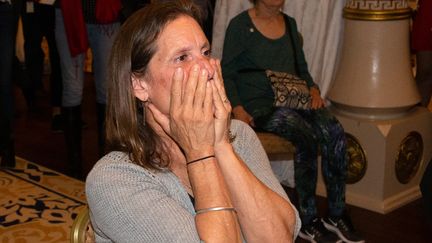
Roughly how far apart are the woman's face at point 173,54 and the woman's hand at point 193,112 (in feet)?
0.28

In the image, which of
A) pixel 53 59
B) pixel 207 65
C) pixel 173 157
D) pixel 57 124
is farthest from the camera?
pixel 57 124

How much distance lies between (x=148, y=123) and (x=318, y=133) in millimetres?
1712

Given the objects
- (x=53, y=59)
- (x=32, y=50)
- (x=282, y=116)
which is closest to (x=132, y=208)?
(x=282, y=116)

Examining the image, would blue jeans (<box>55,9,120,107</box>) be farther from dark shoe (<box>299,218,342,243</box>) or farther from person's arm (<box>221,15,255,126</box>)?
dark shoe (<box>299,218,342,243</box>)

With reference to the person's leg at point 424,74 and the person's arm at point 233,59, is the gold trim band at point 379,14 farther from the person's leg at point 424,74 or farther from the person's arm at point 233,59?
the person's arm at point 233,59

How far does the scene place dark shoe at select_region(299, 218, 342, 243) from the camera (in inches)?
128

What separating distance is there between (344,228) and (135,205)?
2.03 meters

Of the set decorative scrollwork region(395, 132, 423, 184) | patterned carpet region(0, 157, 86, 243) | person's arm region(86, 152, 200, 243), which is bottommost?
patterned carpet region(0, 157, 86, 243)

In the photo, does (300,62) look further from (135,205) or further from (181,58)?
(135,205)

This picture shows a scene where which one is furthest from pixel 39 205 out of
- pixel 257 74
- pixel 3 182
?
pixel 257 74

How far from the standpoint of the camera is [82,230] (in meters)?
1.52

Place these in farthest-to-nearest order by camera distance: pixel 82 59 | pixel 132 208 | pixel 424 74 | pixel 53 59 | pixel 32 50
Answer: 1. pixel 32 50
2. pixel 53 59
3. pixel 424 74
4. pixel 82 59
5. pixel 132 208

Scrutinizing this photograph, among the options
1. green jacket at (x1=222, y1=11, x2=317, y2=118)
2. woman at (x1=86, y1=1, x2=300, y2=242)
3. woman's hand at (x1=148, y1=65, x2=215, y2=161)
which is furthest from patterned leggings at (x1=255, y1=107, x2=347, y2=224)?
woman's hand at (x1=148, y1=65, x2=215, y2=161)

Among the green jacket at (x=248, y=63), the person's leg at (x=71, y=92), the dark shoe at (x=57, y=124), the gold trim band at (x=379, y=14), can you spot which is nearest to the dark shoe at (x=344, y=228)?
the green jacket at (x=248, y=63)
